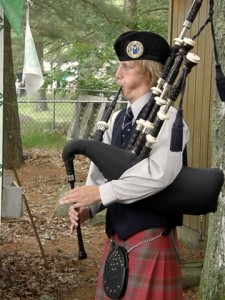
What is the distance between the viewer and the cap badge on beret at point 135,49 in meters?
2.55

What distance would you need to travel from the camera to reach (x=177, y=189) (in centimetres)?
243

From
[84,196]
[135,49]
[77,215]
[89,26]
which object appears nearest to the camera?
[84,196]

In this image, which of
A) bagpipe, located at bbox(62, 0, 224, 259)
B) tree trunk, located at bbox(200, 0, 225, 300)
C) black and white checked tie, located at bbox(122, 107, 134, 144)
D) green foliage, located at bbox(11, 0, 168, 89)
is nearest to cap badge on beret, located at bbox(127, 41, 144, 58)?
bagpipe, located at bbox(62, 0, 224, 259)

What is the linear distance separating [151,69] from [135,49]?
0.11 m

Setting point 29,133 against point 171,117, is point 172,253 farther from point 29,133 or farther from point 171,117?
point 29,133

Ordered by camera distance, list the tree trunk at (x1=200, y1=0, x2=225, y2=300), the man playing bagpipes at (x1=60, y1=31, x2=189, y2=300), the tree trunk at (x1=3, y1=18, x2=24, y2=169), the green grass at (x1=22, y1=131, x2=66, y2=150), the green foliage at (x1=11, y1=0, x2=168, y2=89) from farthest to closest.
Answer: the green grass at (x1=22, y1=131, x2=66, y2=150), the green foliage at (x1=11, y1=0, x2=168, y2=89), the tree trunk at (x1=3, y1=18, x2=24, y2=169), the tree trunk at (x1=200, y1=0, x2=225, y2=300), the man playing bagpipes at (x1=60, y1=31, x2=189, y2=300)

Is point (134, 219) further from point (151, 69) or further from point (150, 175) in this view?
point (151, 69)

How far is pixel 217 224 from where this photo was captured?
3941 millimetres

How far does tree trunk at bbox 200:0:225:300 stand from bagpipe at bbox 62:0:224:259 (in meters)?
1.33

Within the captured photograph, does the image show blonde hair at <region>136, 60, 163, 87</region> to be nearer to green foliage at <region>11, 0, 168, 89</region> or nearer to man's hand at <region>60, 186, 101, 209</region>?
man's hand at <region>60, 186, 101, 209</region>

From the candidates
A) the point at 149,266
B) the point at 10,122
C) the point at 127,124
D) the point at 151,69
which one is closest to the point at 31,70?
the point at 127,124

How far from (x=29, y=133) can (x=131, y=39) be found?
12.0m

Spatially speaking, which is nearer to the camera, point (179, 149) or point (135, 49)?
point (179, 149)

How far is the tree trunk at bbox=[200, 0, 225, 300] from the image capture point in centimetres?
381
